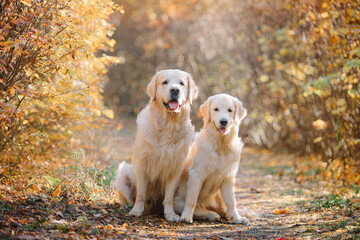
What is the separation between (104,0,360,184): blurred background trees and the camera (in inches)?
237

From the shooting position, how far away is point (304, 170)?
7863mm

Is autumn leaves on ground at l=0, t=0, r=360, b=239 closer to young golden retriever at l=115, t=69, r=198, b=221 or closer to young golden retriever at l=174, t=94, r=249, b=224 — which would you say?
young golden retriever at l=174, t=94, r=249, b=224

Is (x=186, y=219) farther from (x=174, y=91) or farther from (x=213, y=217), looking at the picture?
(x=174, y=91)

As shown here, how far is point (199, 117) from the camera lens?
1134 centimetres

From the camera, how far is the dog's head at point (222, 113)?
4.46m

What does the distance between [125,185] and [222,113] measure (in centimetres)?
142

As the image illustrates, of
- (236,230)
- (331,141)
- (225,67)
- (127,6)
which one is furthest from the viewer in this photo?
(127,6)

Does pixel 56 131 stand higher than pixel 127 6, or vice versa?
pixel 127 6

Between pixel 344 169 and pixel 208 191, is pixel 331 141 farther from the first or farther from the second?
pixel 208 191

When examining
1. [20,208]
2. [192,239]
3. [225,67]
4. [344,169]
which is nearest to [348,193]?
[344,169]

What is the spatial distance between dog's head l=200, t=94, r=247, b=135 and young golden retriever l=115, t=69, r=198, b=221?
247 millimetres

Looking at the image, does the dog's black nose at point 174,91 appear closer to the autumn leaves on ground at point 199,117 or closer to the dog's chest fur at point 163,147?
the dog's chest fur at point 163,147

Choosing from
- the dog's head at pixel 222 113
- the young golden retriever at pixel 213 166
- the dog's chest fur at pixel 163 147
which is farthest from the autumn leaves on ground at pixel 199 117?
the dog's head at pixel 222 113

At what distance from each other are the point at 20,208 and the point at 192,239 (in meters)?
1.52
